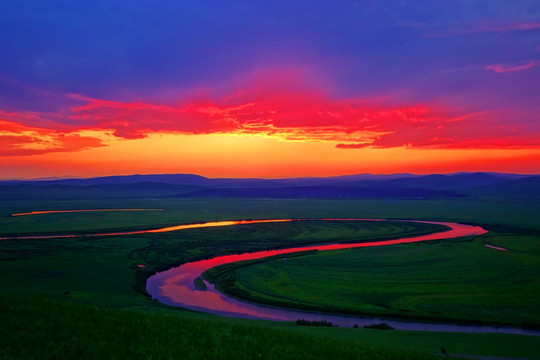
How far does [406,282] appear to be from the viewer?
44906mm

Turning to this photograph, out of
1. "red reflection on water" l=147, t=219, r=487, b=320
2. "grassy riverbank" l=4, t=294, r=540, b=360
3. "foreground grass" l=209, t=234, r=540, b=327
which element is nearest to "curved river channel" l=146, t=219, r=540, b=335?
"red reflection on water" l=147, t=219, r=487, b=320

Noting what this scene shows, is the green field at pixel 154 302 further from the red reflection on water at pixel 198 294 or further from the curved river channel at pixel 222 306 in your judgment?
the curved river channel at pixel 222 306

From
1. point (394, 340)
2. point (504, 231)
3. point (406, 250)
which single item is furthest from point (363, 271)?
point (504, 231)

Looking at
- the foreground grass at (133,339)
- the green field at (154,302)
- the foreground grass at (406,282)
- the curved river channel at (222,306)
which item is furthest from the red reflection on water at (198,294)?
the foreground grass at (133,339)

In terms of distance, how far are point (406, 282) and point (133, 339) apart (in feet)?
121

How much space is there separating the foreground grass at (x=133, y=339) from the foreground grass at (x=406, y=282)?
19.4m

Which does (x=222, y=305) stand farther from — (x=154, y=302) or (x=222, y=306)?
(x=154, y=302)

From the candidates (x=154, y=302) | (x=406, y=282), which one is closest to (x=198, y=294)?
(x=154, y=302)

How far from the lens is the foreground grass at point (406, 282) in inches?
1380

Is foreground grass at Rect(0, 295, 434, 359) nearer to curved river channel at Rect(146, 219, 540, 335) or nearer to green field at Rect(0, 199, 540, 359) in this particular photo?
green field at Rect(0, 199, 540, 359)

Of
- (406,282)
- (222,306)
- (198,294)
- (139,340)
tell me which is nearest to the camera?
(139,340)

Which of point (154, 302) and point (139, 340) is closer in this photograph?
point (139, 340)

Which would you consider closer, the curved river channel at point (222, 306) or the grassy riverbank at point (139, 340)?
the grassy riverbank at point (139, 340)

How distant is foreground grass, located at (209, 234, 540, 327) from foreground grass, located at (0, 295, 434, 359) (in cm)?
1943
